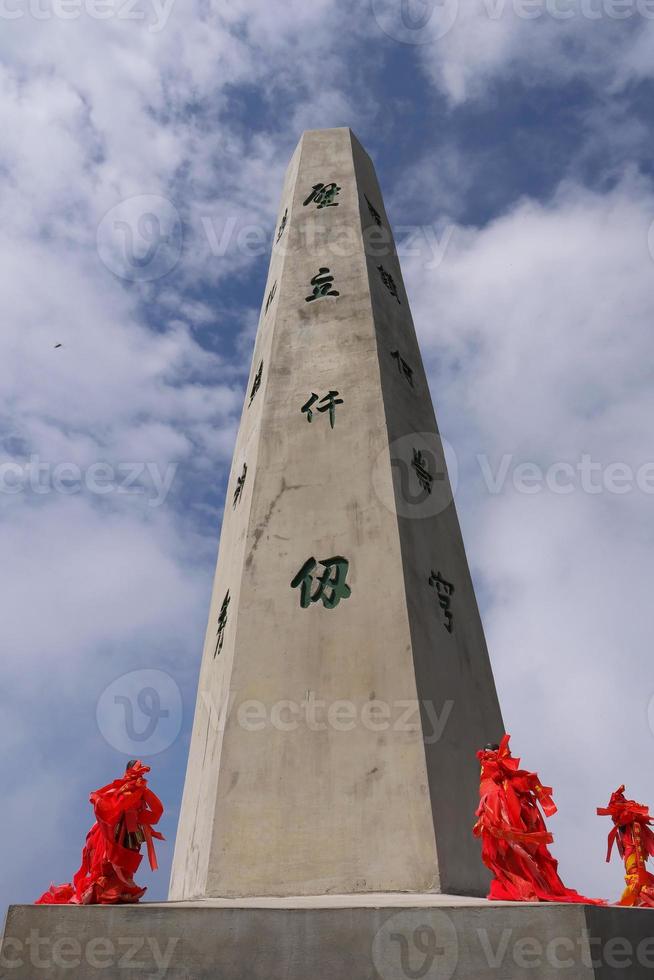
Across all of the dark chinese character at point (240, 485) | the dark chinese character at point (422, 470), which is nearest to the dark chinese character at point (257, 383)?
the dark chinese character at point (240, 485)

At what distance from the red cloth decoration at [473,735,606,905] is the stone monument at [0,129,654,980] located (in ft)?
1.54

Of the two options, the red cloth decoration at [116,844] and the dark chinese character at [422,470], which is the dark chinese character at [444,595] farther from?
the red cloth decoration at [116,844]

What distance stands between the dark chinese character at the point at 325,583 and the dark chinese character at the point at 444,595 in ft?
3.11

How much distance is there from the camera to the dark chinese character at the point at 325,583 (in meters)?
6.96

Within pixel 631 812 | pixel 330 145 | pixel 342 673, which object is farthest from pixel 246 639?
pixel 330 145

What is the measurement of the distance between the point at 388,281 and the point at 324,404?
2.63 meters

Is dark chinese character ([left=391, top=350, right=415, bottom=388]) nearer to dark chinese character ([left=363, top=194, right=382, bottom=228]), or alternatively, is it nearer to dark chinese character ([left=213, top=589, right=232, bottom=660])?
dark chinese character ([left=363, top=194, right=382, bottom=228])

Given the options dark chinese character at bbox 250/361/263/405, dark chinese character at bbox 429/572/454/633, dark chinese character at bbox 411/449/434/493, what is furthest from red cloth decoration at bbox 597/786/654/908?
dark chinese character at bbox 250/361/263/405

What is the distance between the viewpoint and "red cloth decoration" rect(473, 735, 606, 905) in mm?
4910

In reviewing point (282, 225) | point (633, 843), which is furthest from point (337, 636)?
point (282, 225)

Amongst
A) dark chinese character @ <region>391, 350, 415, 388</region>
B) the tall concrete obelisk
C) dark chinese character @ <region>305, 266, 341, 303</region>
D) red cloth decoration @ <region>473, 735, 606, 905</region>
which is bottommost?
red cloth decoration @ <region>473, 735, 606, 905</region>

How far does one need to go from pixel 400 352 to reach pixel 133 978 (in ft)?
22.5

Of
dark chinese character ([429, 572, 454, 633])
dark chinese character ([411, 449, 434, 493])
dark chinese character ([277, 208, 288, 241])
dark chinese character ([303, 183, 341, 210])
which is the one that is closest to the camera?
dark chinese character ([429, 572, 454, 633])

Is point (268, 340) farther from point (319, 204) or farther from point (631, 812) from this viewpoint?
point (631, 812)
